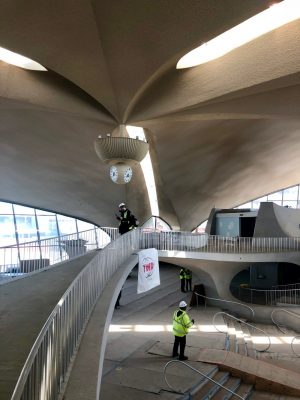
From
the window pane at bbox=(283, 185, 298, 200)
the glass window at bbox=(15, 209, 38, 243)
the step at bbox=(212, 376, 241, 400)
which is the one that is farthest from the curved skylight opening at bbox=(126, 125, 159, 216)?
the window pane at bbox=(283, 185, 298, 200)

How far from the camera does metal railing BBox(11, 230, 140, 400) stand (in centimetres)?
323

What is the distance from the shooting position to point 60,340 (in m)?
→ 4.44

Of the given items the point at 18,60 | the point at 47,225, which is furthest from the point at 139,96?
the point at 47,225

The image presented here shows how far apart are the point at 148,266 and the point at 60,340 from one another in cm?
962

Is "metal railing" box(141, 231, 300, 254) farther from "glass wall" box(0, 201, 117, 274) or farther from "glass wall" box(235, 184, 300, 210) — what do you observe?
"glass wall" box(235, 184, 300, 210)

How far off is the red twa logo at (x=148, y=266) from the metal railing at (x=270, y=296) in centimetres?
774

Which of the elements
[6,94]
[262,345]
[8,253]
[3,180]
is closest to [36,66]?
[6,94]

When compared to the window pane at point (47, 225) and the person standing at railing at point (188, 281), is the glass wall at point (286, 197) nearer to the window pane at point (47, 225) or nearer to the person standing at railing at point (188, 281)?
the person standing at railing at point (188, 281)

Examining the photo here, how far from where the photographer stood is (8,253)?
34.5 ft

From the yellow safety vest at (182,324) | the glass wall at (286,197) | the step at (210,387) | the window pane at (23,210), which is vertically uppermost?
the glass wall at (286,197)

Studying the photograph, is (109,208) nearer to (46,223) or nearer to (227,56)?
(46,223)

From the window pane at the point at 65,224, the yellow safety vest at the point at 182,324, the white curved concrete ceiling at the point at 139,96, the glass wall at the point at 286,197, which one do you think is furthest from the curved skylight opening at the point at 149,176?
the glass wall at the point at 286,197

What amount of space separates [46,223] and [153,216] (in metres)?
8.99

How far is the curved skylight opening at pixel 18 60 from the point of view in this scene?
11.1m
